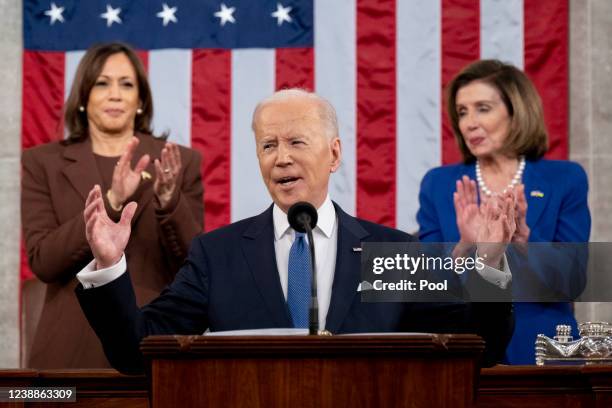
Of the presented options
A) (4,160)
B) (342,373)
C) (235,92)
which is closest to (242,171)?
(235,92)

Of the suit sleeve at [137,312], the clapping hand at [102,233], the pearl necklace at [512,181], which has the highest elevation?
the pearl necklace at [512,181]

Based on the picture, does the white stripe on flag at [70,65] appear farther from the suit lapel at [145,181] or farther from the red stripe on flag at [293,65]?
the suit lapel at [145,181]

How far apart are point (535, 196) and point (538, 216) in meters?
0.08

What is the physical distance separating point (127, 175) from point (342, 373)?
189cm

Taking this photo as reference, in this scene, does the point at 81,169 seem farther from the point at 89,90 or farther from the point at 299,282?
the point at 299,282

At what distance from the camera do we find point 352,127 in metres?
5.51

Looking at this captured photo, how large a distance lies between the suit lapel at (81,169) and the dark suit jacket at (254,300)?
3.65ft

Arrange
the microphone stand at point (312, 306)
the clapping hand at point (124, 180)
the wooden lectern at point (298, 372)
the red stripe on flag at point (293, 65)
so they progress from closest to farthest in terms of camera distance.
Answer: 1. the wooden lectern at point (298, 372)
2. the microphone stand at point (312, 306)
3. the clapping hand at point (124, 180)
4. the red stripe on flag at point (293, 65)

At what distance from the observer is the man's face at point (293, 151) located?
328 centimetres

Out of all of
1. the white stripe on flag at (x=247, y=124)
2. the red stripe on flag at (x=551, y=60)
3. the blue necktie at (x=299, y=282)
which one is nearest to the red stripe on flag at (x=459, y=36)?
the red stripe on flag at (x=551, y=60)

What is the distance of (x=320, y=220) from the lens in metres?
3.27

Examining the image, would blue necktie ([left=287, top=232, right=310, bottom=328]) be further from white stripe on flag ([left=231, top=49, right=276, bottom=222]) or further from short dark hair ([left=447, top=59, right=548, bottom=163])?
white stripe on flag ([left=231, top=49, right=276, bottom=222])

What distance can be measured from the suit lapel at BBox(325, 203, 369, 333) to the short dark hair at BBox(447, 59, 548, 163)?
1.23m

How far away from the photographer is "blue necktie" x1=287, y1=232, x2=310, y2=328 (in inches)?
122
